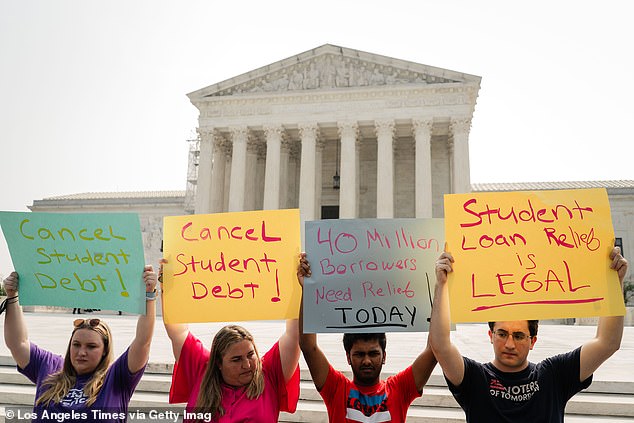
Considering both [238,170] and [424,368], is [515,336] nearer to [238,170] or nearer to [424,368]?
[424,368]

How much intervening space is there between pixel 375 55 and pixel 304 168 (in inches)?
386

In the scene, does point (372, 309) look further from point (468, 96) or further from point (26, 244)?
point (468, 96)

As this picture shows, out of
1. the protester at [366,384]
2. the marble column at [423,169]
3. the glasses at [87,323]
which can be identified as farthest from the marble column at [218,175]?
the protester at [366,384]

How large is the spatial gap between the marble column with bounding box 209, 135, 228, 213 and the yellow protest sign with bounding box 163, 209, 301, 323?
33143 millimetres

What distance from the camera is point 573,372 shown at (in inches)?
116

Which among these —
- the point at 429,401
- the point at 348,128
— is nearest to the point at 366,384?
the point at 429,401

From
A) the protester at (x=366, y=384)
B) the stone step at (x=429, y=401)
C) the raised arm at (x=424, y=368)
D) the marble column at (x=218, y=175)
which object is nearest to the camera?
the protester at (x=366, y=384)

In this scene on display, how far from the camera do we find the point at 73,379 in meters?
3.01

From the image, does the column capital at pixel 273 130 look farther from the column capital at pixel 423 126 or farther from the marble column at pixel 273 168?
the column capital at pixel 423 126

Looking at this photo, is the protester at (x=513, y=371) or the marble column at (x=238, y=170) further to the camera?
the marble column at (x=238, y=170)

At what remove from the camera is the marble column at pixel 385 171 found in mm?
33031

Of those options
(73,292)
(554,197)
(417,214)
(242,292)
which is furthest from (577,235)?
(417,214)

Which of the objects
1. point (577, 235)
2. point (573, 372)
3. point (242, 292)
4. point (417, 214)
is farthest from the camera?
point (417, 214)

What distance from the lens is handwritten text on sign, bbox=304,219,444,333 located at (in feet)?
10.7
